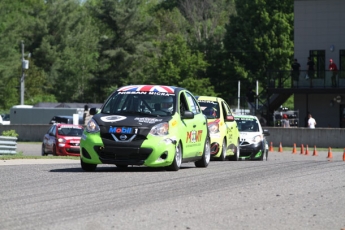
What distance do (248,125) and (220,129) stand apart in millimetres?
7936

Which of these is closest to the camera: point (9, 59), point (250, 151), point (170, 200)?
point (170, 200)

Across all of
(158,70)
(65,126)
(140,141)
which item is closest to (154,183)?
(140,141)

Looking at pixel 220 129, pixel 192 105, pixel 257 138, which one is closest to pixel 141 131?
pixel 192 105

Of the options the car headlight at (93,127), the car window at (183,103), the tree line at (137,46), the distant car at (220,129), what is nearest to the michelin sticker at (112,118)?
the car headlight at (93,127)

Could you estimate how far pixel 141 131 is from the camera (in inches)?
685

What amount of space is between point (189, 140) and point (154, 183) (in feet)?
12.5

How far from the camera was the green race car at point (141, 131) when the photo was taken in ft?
57.2

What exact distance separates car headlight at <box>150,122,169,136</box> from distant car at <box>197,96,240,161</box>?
6.01m

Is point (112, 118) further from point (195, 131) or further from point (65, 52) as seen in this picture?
point (65, 52)

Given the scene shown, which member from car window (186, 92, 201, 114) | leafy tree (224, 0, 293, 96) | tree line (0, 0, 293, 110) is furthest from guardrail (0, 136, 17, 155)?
leafy tree (224, 0, 293, 96)

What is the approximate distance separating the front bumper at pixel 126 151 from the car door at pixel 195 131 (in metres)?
1.20

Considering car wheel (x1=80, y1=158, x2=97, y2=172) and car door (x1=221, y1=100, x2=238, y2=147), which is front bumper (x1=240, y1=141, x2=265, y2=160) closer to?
car door (x1=221, y1=100, x2=238, y2=147)

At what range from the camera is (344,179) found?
1698cm

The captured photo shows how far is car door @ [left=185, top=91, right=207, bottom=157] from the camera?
61.8ft
